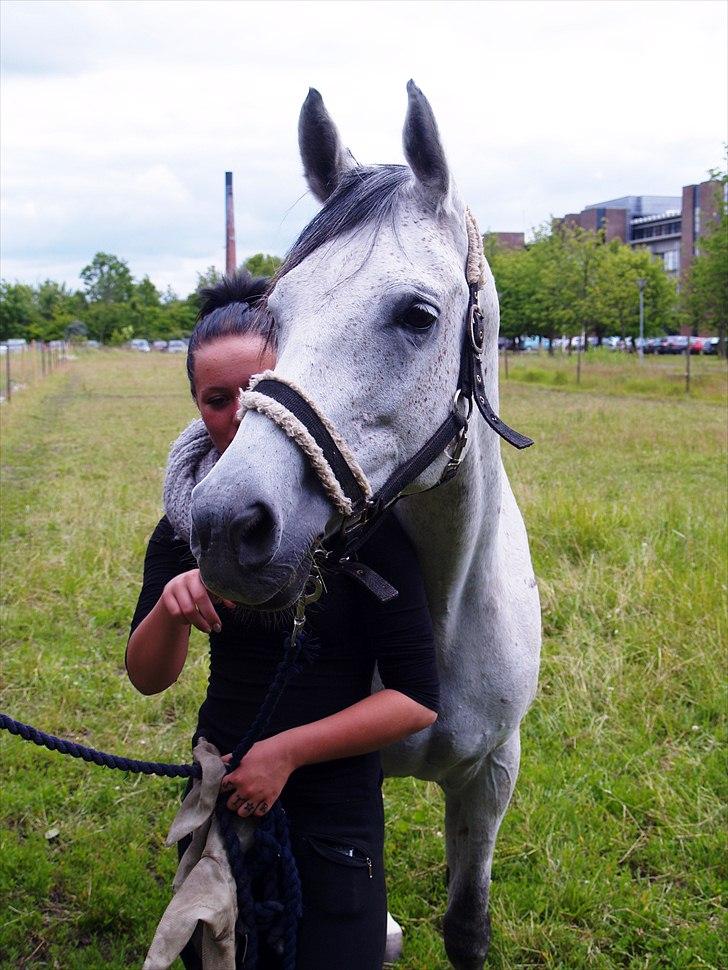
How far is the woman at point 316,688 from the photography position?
66.1 inches

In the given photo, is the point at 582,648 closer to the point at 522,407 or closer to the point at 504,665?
the point at 504,665

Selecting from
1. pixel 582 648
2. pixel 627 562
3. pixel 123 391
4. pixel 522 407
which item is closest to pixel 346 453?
pixel 582 648

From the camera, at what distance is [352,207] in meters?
1.68

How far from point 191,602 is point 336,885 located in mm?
666

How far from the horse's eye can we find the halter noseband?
0.54 ft

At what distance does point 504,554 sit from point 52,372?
3517 centimetres

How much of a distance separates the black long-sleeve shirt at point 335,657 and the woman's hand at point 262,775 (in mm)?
112

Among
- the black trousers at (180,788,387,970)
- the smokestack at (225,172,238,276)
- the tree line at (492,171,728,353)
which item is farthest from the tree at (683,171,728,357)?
the black trousers at (180,788,387,970)

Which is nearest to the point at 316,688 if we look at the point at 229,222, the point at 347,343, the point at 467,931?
the point at 347,343

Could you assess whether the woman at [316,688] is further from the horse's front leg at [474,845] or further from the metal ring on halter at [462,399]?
the horse's front leg at [474,845]

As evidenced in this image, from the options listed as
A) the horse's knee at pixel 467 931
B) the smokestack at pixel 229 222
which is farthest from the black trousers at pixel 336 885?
the smokestack at pixel 229 222

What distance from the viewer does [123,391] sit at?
25453 mm

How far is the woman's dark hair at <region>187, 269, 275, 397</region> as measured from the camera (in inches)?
68.5

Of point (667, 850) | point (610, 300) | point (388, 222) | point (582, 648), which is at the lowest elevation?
point (667, 850)
